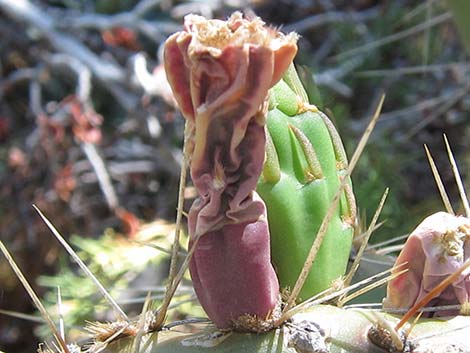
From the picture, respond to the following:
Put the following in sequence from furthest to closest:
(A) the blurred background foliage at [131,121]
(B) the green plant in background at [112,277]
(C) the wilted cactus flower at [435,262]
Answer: (A) the blurred background foliage at [131,121], (B) the green plant in background at [112,277], (C) the wilted cactus flower at [435,262]

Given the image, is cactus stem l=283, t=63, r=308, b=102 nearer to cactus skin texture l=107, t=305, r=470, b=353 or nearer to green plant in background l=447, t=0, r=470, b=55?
cactus skin texture l=107, t=305, r=470, b=353

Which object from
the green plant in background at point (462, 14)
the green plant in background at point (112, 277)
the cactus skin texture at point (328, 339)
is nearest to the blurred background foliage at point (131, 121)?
the green plant in background at point (112, 277)

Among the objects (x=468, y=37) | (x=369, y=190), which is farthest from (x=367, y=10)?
(x=468, y=37)

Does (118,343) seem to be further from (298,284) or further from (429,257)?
(429,257)

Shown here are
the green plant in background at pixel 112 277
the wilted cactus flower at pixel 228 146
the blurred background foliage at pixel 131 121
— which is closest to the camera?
the wilted cactus flower at pixel 228 146

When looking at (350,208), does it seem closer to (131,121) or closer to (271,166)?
(271,166)

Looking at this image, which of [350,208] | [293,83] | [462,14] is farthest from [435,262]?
[462,14]

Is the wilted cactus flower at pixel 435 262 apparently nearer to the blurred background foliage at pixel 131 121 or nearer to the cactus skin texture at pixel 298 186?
the cactus skin texture at pixel 298 186

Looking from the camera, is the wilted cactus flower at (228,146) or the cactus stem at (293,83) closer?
the wilted cactus flower at (228,146)
